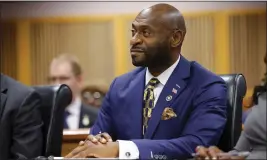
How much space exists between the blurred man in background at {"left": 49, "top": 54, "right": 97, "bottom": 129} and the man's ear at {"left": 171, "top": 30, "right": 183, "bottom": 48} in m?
2.40

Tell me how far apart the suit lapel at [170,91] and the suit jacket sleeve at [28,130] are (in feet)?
2.72

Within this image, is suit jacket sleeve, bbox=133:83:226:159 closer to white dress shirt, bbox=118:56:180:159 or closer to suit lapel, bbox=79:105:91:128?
white dress shirt, bbox=118:56:180:159

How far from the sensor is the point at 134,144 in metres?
2.20

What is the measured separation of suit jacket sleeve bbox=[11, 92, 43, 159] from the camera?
117 inches

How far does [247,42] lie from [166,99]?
12.0ft

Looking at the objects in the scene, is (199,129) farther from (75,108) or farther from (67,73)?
(67,73)

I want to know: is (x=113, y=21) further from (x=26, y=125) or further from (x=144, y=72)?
(x=144, y=72)

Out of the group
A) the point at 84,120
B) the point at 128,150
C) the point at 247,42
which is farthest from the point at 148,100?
the point at 247,42

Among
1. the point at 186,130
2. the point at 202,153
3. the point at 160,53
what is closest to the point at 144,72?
the point at 160,53

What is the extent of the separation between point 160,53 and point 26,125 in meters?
1.01

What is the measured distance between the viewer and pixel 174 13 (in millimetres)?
2369

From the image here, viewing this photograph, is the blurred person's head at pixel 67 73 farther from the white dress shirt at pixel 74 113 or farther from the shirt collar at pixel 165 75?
the shirt collar at pixel 165 75

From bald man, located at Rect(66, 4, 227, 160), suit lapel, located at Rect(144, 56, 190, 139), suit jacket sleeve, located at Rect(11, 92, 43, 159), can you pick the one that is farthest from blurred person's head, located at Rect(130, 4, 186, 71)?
suit jacket sleeve, located at Rect(11, 92, 43, 159)

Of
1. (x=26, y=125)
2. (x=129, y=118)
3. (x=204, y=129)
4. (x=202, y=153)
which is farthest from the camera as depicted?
(x=26, y=125)
